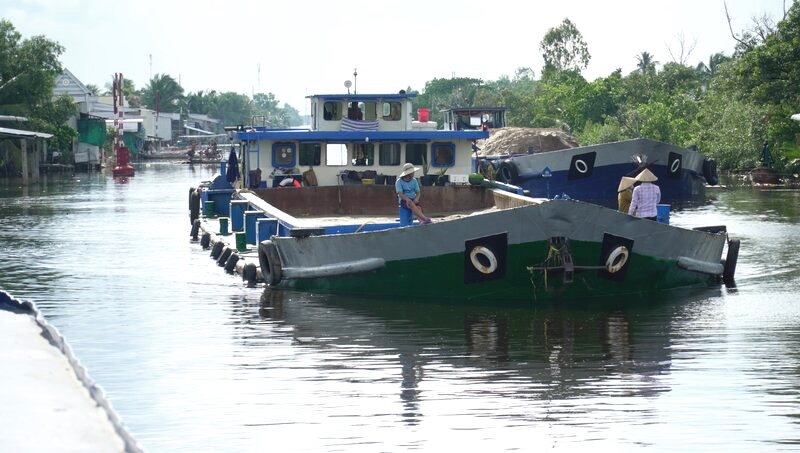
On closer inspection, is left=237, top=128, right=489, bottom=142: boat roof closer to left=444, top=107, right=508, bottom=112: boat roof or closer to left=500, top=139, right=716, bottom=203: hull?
left=500, top=139, right=716, bottom=203: hull

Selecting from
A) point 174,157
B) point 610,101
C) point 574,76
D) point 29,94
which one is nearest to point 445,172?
point 29,94

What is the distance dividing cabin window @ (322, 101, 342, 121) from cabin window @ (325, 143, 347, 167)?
1.17 m

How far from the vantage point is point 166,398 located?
12055 millimetres

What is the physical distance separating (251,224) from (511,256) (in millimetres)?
8148

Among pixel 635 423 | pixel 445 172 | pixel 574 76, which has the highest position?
pixel 574 76

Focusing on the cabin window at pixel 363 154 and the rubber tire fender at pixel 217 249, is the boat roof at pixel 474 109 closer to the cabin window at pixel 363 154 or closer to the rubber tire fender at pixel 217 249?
the cabin window at pixel 363 154

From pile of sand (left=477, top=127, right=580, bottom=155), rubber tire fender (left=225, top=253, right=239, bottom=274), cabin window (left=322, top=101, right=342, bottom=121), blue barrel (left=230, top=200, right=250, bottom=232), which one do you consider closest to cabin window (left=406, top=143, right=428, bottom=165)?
cabin window (left=322, top=101, right=342, bottom=121)

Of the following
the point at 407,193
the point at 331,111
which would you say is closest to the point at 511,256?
the point at 407,193

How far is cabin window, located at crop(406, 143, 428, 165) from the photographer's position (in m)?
27.3

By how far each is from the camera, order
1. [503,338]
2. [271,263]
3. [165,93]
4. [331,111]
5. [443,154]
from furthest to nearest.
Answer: [165,93] < [331,111] < [443,154] < [271,263] < [503,338]

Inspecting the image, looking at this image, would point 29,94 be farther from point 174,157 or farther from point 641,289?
point 641,289

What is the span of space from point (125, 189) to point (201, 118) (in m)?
110

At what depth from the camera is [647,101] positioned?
9025 centimetres

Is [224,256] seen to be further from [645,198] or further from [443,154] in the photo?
[645,198]
